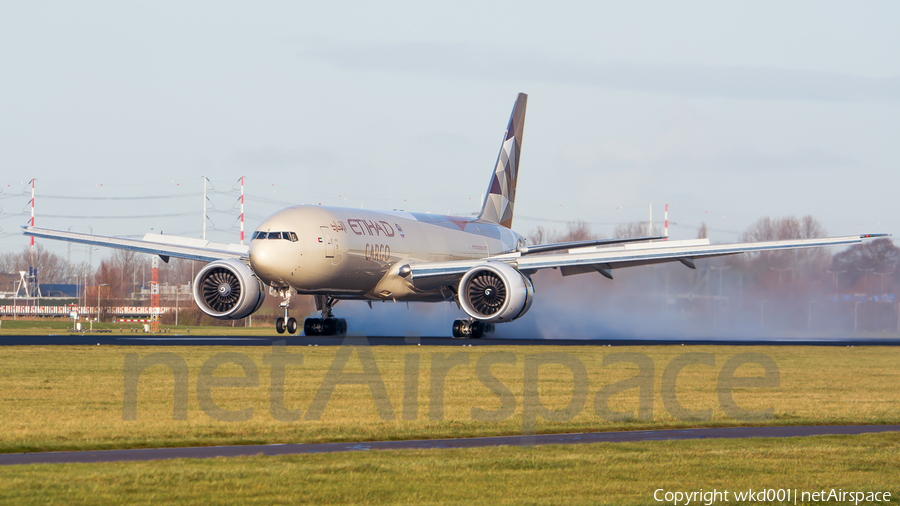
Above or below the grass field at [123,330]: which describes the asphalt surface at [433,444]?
below

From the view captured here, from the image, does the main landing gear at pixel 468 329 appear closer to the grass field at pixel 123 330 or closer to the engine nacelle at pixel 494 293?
the engine nacelle at pixel 494 293

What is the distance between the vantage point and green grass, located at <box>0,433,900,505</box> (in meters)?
9.82

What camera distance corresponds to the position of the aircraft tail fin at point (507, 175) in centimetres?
5234

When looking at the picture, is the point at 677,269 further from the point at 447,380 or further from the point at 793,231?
the point at 447,380

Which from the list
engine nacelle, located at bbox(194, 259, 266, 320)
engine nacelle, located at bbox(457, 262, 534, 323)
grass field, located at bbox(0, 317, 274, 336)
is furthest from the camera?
grass field, located at bbox(0, 317, 274, 336)

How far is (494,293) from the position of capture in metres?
36.7

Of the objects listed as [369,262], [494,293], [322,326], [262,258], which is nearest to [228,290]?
[262,258]

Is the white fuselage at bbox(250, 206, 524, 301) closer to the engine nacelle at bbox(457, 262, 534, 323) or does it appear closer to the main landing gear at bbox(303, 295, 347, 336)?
the main landing gear at bbox(303, 295, 347, 336)

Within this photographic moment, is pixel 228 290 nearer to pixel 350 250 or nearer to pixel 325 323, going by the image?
pixel 325 323

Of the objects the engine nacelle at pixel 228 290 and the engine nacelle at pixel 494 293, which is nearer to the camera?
the engine nacelle at pixel 494 293
